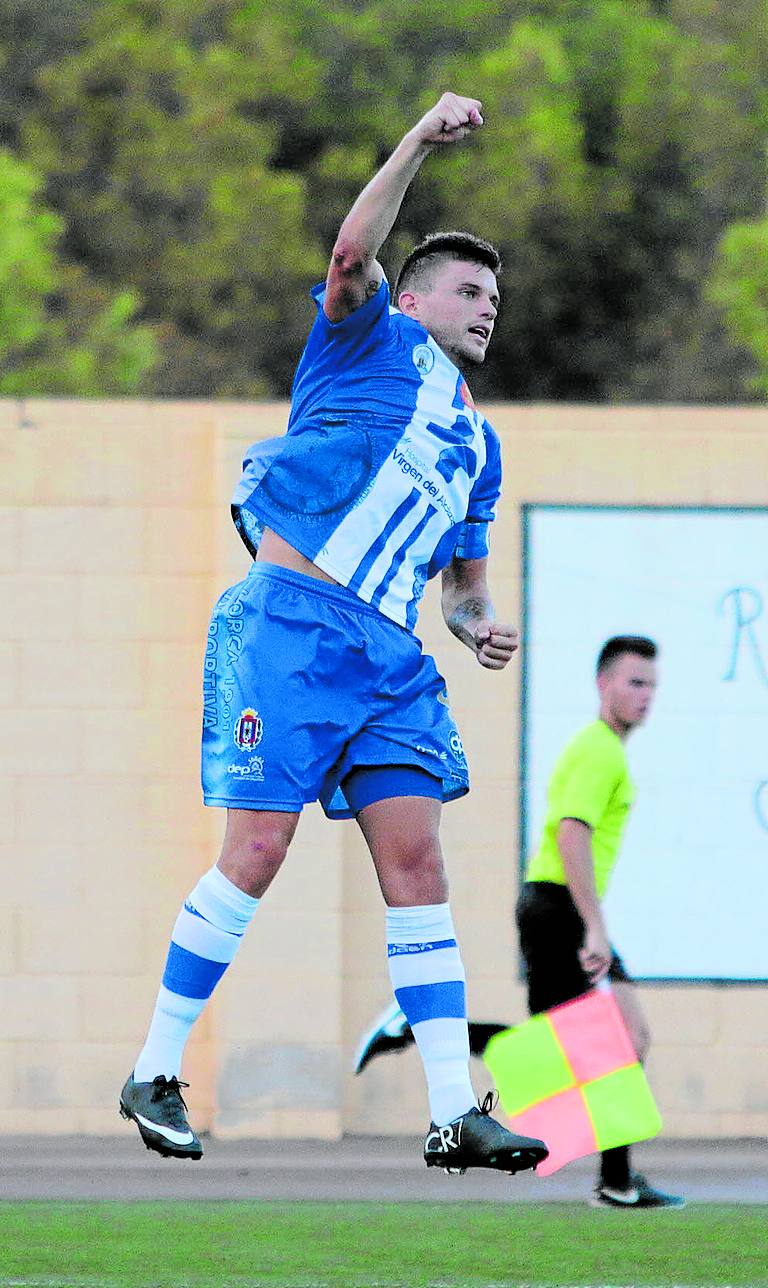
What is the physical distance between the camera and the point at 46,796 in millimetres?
9812

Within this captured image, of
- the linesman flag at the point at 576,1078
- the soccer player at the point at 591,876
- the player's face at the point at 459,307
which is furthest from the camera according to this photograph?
the soccer player at the point at 591,876

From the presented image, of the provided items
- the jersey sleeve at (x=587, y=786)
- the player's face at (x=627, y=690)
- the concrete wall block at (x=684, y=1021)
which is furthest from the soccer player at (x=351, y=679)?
the concrete wall block at (x=684, y=1021)

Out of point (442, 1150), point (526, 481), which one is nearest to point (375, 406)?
point (442, 1150)

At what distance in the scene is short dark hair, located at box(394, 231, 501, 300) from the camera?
5.09 meters

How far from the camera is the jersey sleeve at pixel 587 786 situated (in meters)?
8.05

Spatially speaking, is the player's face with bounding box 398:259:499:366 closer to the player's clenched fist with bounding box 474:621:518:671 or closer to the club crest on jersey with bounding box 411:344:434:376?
the club crest on jersey with bounding box 411:344:434:376

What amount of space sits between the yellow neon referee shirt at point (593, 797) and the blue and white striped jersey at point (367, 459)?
10.2 ft

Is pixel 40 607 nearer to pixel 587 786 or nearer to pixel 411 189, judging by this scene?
pixel 587 786

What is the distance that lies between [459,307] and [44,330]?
26.0 metres

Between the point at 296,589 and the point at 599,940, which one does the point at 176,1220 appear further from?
the point at 296,589

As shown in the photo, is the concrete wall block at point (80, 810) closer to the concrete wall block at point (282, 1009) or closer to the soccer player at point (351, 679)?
the concrete wall block at point (282, 1009)

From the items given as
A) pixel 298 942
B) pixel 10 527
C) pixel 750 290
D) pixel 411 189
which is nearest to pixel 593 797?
pixel 298 942

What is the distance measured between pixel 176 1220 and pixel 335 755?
3.28 meters

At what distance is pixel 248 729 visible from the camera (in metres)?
4.90
